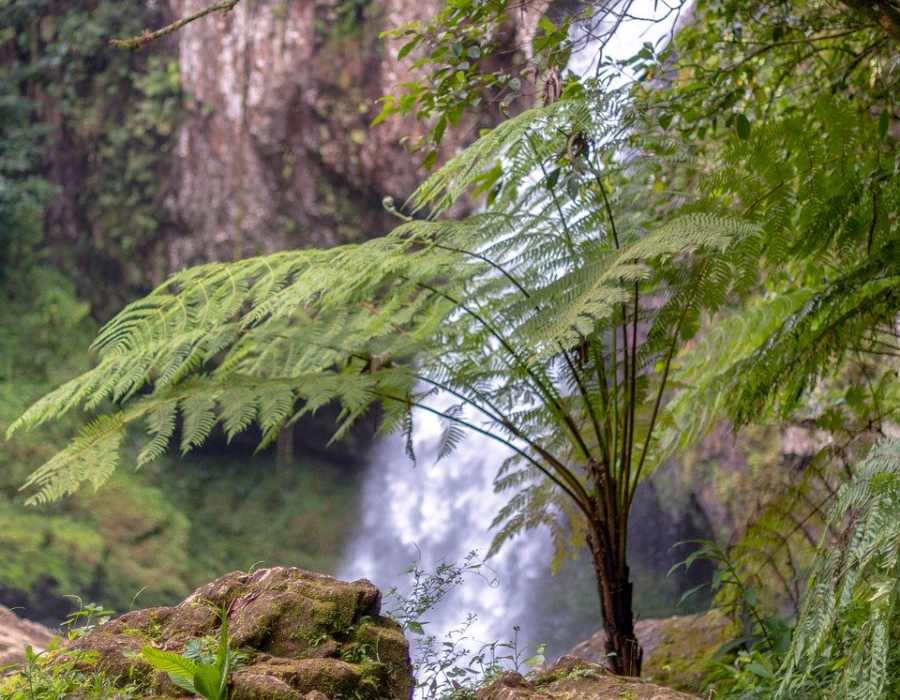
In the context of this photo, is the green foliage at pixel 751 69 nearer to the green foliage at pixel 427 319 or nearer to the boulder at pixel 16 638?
the green foliage at pixel 427 319

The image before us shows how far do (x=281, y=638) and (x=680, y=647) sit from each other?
7.56ft

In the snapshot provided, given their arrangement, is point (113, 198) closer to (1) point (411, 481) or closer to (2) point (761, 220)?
(1) point (411, 481)

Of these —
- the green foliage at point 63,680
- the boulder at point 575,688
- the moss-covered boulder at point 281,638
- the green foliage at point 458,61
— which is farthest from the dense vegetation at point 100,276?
the boulder at point 575,688

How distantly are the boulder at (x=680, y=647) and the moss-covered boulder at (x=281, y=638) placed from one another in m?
1.54

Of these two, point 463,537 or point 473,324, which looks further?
point 463,537

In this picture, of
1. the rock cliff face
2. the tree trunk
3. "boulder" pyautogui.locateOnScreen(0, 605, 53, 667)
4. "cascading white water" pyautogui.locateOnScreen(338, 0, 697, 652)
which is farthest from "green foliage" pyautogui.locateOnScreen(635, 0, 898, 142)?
the rock cliff face

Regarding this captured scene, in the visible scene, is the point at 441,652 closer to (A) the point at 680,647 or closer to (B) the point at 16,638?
(B) the point at 16,638

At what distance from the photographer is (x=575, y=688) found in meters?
1.82

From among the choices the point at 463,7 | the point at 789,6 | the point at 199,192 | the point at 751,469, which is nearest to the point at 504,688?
the point at 463,7

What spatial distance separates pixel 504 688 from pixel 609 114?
142 cm

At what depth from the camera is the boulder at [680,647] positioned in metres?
3.41

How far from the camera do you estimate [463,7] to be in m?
2.59

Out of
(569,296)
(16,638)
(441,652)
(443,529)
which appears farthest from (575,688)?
(443,529)

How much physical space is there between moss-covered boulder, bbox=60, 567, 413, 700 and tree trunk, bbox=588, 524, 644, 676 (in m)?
0.68
